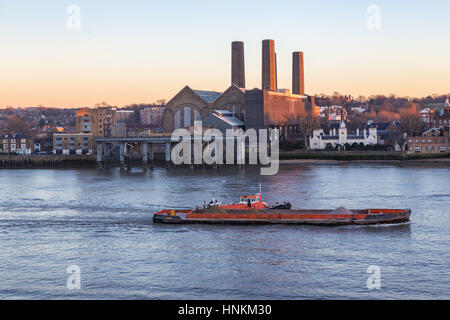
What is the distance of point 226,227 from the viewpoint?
41000mm

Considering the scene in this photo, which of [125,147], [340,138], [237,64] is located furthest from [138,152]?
[340,138]

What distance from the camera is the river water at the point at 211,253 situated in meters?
25.9

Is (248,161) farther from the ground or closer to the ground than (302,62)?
closer to the ground

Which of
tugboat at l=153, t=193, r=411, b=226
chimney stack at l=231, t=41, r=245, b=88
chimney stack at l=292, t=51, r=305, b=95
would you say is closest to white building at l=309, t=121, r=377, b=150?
chimney stack at l=231, t=41, r=245, b=88

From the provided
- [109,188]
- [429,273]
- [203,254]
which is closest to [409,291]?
[429,273]

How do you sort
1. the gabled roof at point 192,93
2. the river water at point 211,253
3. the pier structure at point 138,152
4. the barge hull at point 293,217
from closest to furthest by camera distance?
the river water at point 211,253
the barge hull at point 293,217
the pier structure at point 138,152
the gabled roof at point 192,93

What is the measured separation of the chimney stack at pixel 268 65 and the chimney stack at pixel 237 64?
9143 mm

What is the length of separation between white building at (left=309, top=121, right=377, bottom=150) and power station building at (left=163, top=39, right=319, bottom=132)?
1133cm

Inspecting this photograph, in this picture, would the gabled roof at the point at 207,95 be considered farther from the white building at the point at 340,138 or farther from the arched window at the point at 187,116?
the white building at the point at 340,138

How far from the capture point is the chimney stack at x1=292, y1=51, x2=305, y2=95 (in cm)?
17112

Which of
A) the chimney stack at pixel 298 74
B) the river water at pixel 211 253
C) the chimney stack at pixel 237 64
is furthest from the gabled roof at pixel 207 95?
the river water at pixel 211 253

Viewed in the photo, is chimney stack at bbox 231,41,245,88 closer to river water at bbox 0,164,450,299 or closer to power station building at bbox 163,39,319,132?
power station building at bbox 163,39,319,132
